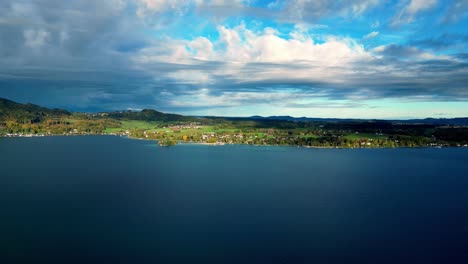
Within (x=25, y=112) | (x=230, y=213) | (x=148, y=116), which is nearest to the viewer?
(x=230, y=213)

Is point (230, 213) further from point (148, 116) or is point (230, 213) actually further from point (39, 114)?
point (148, 116)

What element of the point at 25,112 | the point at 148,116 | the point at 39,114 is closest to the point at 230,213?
the point at 25,112

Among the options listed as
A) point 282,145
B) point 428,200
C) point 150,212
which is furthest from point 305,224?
point 282,145

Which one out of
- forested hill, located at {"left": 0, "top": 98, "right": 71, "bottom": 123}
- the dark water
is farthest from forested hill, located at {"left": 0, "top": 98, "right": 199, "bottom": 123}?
the dark water

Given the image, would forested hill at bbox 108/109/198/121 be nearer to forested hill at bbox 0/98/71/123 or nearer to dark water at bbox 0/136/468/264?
forested hill at bbox 0/98/71/123

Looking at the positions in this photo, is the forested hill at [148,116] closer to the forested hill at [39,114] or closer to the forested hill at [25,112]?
the forested hill at [39,114]

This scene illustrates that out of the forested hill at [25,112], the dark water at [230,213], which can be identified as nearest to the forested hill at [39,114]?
the forested hill at [25,112]

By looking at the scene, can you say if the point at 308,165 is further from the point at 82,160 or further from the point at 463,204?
the point at 82,160
